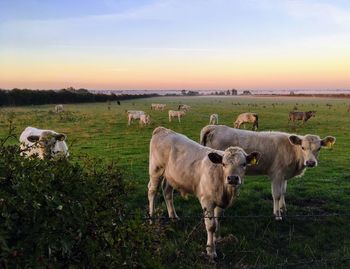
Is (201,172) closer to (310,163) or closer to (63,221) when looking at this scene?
(310,163)

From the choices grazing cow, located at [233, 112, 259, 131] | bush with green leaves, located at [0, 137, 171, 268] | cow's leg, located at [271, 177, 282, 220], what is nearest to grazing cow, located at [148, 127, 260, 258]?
cow's leg, located at [271, 177, 282, 220]

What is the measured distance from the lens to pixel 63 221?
3.07m

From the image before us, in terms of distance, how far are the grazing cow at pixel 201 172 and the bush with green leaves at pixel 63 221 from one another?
9.37ft

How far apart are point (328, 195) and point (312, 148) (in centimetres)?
184

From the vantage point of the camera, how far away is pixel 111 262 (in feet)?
10.8

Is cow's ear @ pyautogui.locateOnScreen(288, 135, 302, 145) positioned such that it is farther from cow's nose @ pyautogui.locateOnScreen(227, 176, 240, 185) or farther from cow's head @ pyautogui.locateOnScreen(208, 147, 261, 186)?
cow's nose @ pyautogui.locateOnScreen(227, 176, 240, 185)

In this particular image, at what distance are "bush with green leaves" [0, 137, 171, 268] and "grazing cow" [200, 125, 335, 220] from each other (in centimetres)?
633

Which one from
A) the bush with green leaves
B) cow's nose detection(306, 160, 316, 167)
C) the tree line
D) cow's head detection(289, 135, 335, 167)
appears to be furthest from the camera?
the tree line

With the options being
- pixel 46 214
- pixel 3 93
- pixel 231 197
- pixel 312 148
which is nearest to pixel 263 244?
pixel 231 197

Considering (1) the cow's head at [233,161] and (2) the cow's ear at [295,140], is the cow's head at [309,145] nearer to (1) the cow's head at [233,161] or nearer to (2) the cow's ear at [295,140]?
(2) the cow's ear at [295,140]

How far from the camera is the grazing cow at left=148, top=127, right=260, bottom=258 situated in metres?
7.22

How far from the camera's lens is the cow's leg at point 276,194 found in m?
9.11

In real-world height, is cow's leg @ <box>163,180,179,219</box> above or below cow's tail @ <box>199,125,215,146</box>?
below

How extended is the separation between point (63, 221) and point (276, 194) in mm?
7223
